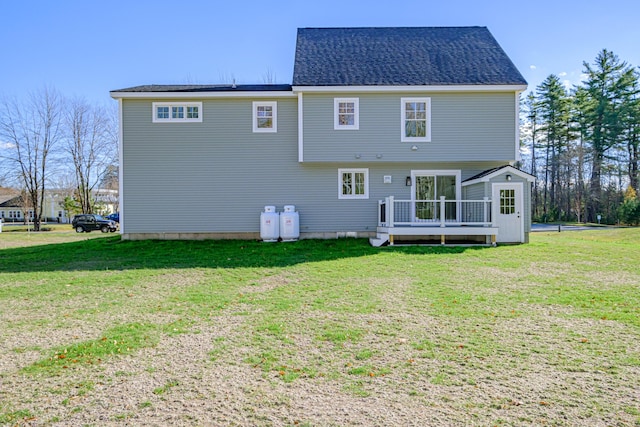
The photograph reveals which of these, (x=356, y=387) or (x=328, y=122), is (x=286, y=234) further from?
(x=356, y=387)

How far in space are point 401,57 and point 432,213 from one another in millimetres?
6239

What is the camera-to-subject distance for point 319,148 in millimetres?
13492

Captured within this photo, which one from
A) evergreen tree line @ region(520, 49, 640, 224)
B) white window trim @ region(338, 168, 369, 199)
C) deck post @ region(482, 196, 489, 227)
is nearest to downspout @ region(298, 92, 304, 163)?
white window trim @ region(338, 168, 369, 199)

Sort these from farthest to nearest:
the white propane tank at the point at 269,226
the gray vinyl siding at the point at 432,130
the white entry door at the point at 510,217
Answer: the gray vinyl siding at the point at 432,130 → the white propane tank at the point at 269,226 → the white entry door at the point at 510,217

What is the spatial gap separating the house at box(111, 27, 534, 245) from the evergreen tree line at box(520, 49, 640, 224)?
26.1 metres

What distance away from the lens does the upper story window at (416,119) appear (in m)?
13.6

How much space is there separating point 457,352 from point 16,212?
234ft

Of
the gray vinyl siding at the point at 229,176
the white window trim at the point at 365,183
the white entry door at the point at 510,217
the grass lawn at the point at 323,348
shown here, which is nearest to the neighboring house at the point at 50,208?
the gray vinyl siding at the point at 229,176

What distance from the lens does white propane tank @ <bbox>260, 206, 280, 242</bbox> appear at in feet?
43.9

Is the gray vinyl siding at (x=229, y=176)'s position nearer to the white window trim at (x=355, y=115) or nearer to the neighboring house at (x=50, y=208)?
the white window trim at (x=355, y=115)

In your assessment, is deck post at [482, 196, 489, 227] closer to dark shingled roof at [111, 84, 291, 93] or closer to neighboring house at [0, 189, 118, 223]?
dark shingled roof at [111, 84, 291, 93]

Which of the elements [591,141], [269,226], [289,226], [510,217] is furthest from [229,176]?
[591,141]

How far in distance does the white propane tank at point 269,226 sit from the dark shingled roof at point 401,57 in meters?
4.65

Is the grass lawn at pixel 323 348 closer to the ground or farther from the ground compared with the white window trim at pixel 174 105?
closer to the ground
